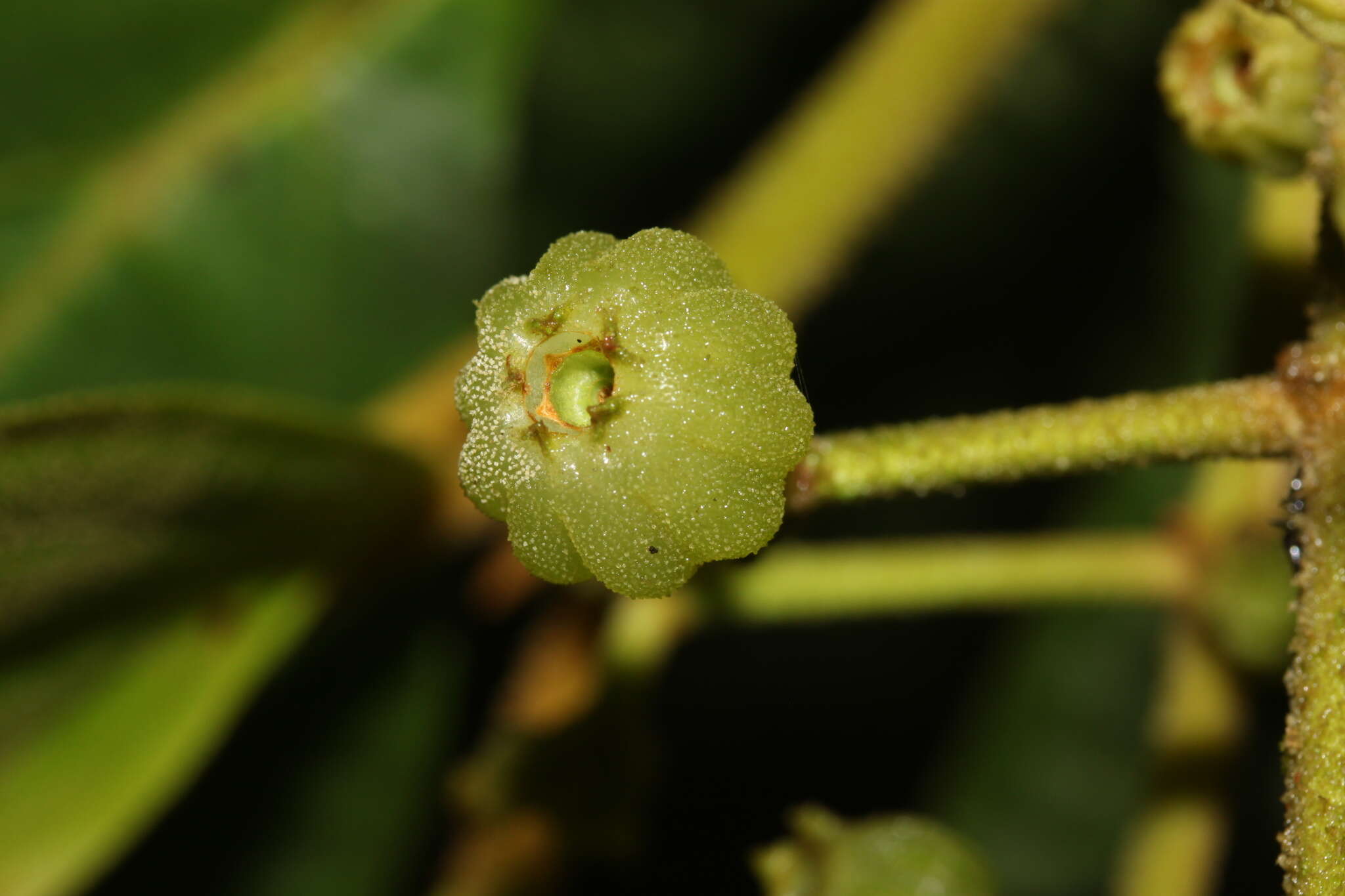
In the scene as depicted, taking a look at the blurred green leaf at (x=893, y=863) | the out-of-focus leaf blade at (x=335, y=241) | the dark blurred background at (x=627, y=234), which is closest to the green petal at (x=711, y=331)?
the blurred green leaf at (x=893, y=863)

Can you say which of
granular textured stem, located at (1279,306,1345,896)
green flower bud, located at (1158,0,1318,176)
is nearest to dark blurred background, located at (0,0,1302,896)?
green flower bud, located at (1158,0,1318,176)

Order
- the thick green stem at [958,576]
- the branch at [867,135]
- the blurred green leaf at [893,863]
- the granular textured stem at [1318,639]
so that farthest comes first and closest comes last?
the branch at [867,135] → the thick green stem at [958,576] → the blurred green leaf at [893,863] → the granular textured stem at [1318,639]

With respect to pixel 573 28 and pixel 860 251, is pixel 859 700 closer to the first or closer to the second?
pixel 860 251

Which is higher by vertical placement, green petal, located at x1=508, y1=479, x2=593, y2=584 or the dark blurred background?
the dark blurred background

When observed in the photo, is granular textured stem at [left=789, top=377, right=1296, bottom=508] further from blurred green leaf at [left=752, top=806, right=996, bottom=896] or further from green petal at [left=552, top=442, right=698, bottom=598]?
blurred green leaf at [left=752, top=806, right=996, bottom=896]

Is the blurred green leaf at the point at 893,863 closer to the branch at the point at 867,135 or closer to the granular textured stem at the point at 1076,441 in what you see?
the granular textured stem at the point at 1076,441

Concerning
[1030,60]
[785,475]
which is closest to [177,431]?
[785,475]
